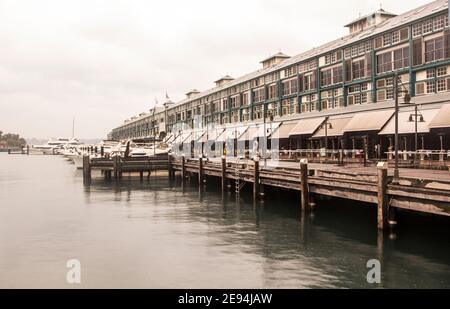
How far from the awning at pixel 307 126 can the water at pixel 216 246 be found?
18.3 meters

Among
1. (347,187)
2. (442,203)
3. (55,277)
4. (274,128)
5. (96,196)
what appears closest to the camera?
(55,277)

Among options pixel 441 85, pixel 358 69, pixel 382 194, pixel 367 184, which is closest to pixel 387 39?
pixel 358 69

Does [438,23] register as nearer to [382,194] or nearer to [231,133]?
[382,194]

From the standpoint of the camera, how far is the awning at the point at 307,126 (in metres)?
53.5

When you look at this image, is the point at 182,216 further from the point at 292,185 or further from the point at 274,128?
the point at 274,128

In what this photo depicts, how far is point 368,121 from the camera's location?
148 feet

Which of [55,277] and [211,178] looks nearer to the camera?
[55,277]

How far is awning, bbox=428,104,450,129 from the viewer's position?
35.7 m

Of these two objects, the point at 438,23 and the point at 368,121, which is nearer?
the point at 438,23

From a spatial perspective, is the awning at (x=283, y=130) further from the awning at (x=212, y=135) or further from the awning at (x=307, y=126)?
the awning at (x=212, y=135)

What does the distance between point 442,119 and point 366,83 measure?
54.3ft

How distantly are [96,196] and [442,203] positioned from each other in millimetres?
33091

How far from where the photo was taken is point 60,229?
88.5 feet

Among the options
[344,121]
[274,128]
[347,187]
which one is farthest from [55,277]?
[274,128]
